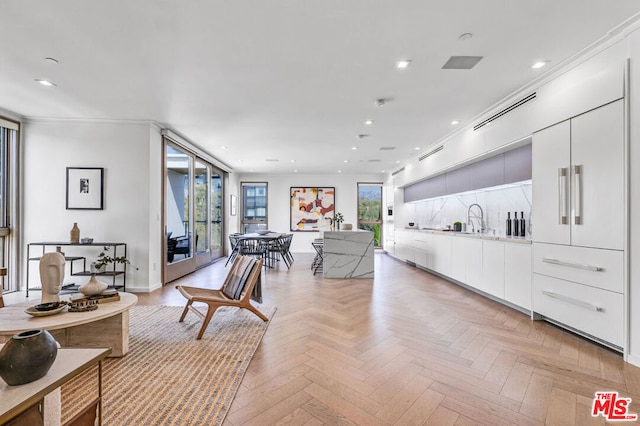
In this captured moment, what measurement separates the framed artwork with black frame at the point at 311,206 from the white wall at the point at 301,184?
6.8 inches

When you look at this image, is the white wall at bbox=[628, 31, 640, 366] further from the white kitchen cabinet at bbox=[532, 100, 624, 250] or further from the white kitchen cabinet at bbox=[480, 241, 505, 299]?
the white kitchen cabinet at bbox=[480, 241, 505, 299]

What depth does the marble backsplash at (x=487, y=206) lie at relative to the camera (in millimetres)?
4191

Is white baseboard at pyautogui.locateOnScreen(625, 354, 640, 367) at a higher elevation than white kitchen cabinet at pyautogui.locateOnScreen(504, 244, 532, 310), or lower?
lower

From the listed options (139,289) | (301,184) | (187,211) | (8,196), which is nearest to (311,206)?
(301,184)

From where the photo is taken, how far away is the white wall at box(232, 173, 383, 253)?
→ 33.6 feet

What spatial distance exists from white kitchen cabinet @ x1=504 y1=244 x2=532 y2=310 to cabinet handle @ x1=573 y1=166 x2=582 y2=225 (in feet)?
2.24

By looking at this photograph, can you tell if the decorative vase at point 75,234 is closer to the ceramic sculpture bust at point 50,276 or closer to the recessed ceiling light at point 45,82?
the recessed ceiling light at point 45,82

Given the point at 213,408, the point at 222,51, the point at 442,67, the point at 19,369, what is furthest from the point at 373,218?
the point at 19,369

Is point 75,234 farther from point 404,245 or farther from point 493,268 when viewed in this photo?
point 404,245

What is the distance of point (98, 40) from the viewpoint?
2574mm

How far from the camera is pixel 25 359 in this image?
1008 millimetres

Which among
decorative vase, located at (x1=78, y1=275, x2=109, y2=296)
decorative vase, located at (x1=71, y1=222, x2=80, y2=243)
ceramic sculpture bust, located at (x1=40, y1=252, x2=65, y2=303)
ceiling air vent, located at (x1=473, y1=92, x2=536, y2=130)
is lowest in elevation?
decorative vase, located at (x1=78, y1=275, x2=109, y2=296)

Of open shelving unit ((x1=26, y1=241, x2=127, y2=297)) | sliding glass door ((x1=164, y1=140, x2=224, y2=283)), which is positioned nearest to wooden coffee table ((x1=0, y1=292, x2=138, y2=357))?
open shelving unit ((x1=26, y1=241, x2=127, y2=297))

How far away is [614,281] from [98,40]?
4.84 meters
